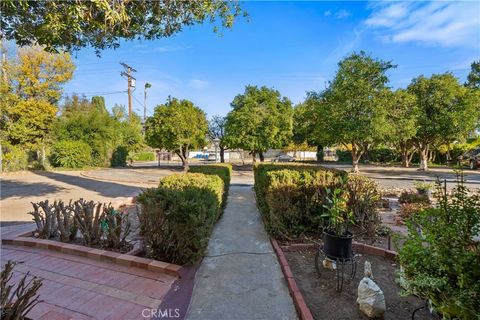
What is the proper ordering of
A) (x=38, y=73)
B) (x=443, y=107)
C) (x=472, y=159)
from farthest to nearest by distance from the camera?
(x=38, y=73)
(x=472, y=159)
(x=443, y=107)

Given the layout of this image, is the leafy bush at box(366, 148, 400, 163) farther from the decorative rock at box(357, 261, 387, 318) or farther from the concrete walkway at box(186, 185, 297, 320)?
the decorative rock at box(357, 261, 387, 318)

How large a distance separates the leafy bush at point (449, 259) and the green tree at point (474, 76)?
116ft

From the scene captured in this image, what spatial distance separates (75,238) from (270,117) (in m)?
16.6

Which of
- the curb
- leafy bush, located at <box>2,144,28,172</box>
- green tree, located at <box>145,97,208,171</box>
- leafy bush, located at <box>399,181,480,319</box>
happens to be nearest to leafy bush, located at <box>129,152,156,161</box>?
leafy bush, located at <box>2,144,28,172</box>

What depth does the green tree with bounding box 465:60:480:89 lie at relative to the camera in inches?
1083

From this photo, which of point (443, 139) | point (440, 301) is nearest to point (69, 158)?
point (440, 301)

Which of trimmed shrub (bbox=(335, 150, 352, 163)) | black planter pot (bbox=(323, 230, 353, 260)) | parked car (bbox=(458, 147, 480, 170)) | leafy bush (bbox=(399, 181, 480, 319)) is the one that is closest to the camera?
leafy bush (bbox=(399, 181, 480, 319))

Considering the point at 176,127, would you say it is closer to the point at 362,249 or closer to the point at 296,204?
the point at 296,204

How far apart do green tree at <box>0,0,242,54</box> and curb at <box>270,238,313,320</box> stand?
3.72 meters

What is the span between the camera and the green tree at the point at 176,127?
59.3ft

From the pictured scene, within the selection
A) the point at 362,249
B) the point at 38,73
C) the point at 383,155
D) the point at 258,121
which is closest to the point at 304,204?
the point at 362,249

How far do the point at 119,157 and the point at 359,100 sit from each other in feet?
67.1

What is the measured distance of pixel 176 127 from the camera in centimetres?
1797

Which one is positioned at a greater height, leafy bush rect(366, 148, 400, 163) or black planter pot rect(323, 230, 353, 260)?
leafy bush rect(366, 148, 400, 163)
